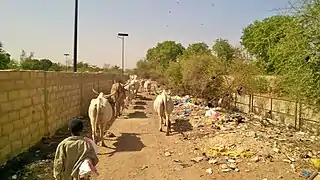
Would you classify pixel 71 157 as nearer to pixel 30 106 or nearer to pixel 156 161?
pixel 156 161

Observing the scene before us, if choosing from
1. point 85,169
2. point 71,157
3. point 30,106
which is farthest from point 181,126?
point 85,169

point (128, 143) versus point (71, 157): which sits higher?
point (71, 157)

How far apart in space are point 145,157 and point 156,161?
47 cm

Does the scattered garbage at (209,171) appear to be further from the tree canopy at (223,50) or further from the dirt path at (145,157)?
the tree canopy at (223,50)

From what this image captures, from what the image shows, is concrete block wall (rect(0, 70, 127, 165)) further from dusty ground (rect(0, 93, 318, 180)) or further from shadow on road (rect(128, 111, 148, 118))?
shadow on road (rect(128, 111, 148, 118))

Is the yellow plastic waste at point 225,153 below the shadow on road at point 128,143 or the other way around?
the other way around

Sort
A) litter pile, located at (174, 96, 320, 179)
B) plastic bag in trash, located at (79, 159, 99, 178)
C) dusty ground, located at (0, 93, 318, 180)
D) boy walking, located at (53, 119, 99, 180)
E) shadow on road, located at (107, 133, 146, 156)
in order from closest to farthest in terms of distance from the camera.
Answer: plastic bag in trash, located at (79, 159, 99, 178) < boy walking, located at (53, 119, 99, 180) < dusty ground, located at (0, 93, 318, 180) < litter pile, located at (174, 96, 320, 179) < shadow on road, located at (107, 133, 146, 156)

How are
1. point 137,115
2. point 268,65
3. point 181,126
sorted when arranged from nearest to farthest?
1. point 268,65
2. point 181,126
3. point 137,115

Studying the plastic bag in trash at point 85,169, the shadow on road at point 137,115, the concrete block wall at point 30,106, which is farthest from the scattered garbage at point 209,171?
the shadow on road at point 137,115

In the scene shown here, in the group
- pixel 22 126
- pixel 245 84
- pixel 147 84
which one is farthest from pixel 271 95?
pixel 147 84

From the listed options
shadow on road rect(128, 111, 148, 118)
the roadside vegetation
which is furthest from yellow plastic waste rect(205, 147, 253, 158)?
shadow on road rect(128, 111, 148, 118)

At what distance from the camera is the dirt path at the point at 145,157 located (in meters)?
7.54

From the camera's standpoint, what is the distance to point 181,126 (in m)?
13.1

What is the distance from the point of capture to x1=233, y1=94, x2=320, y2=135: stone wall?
12877 mm
